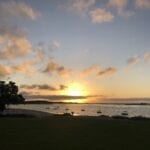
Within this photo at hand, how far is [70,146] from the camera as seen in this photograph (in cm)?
2158

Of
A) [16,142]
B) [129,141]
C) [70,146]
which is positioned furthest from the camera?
[129,141]

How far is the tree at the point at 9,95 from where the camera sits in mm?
71625

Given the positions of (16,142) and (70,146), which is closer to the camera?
(70,146)

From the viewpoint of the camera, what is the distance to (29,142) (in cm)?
2308

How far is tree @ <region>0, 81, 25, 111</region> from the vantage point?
71625mm

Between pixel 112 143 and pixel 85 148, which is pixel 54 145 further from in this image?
pixel 112 143

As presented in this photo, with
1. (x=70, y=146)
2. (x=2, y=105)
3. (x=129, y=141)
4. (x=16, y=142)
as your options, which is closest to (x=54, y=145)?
(x=70, y=146)

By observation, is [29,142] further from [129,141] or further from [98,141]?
[129,141]

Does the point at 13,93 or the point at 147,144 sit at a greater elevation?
the point at 13,93

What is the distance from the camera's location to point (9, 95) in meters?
72.7

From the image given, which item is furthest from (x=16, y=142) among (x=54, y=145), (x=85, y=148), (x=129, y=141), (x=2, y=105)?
(x=2, y=105)

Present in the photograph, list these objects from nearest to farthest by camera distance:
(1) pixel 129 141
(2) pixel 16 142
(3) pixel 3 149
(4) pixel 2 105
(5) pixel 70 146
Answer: (3) pixel 3 149 → (5) pixel 70 146 → (2) pixel 16 142 → (1) pixel 129 141 → (4) pixel 2 105

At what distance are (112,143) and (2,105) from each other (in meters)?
50.8

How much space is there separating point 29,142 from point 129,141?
21.9ft
